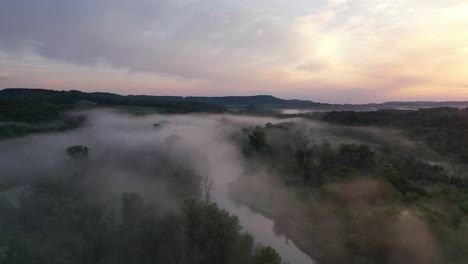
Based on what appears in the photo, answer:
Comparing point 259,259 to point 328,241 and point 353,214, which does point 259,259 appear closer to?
A: point 328,241

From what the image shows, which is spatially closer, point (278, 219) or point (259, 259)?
point (259, 259)

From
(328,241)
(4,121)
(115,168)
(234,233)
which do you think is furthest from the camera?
(4,121)

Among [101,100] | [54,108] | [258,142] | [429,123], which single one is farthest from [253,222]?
[101,100]

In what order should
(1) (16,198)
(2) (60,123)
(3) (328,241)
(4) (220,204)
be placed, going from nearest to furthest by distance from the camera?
(3) (328,241) → (1) (16,198) → (4) (220,204) → (2) (60,123)

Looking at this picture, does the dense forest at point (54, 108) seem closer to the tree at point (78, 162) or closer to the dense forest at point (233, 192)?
the dense forest at point (233, 192)

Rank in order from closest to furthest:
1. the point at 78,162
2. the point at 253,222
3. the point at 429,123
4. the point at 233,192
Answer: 1. the point at 253,222
2. the point at 78,162
3. the point at 233,192
4. the point at 429,123

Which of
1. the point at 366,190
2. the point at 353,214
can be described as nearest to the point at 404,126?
the point at 366,190

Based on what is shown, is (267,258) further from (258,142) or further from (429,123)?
(429,123)

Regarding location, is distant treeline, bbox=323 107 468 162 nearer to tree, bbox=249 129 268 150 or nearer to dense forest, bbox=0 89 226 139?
tree, bbox=249 129 268 150

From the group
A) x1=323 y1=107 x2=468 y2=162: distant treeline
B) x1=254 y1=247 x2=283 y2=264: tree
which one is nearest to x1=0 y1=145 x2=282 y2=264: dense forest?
x1=254 y1=247 x2=283 y2=264: tree

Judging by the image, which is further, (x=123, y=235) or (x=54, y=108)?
(x=54, y=108)

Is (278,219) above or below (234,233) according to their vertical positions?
below
